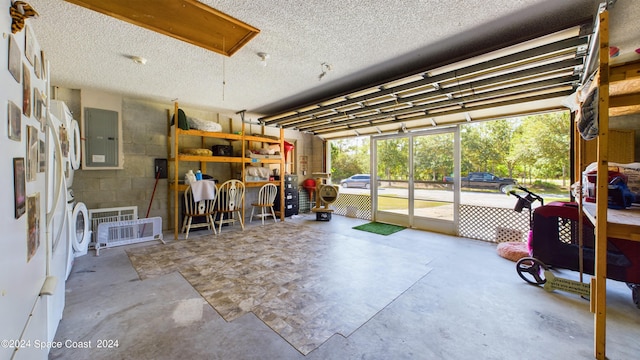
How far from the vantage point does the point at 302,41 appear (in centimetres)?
263

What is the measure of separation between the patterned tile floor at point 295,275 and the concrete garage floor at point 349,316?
0.02 meters

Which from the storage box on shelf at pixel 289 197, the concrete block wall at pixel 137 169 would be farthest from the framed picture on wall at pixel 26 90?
the storage box on shelf at pixel 289 197

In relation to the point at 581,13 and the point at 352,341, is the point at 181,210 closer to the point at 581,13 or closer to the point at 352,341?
the point at 352,341

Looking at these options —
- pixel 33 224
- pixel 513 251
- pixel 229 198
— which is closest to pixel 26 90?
pixel 33 224

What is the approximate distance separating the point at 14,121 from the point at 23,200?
1.03 ft

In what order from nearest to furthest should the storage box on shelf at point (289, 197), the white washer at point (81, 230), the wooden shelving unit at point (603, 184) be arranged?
the wooden shelving unit at point (603, 184)
the white washer at point (81, 230)
the storage box on shelf at point (289, 197)

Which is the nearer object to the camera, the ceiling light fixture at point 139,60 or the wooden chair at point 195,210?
the ceiling light fixture at point 139,60

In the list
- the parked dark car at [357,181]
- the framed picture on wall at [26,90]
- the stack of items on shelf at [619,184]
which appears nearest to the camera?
the framed picture on wall at [26,90]

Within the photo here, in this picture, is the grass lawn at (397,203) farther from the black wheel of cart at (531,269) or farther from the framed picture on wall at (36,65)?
the framed picture on wall at (36,65)

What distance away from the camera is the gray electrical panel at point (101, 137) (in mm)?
4172

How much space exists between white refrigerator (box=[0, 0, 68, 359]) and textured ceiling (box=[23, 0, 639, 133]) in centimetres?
142

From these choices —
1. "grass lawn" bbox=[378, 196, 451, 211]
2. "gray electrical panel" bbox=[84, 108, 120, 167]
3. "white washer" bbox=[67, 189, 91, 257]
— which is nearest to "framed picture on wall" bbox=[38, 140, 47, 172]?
"white washer" bbox=[67, 189, 91, 257]

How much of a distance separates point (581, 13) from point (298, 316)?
→ 348 cm

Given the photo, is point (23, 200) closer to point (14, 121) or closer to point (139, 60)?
point (14, 121)
